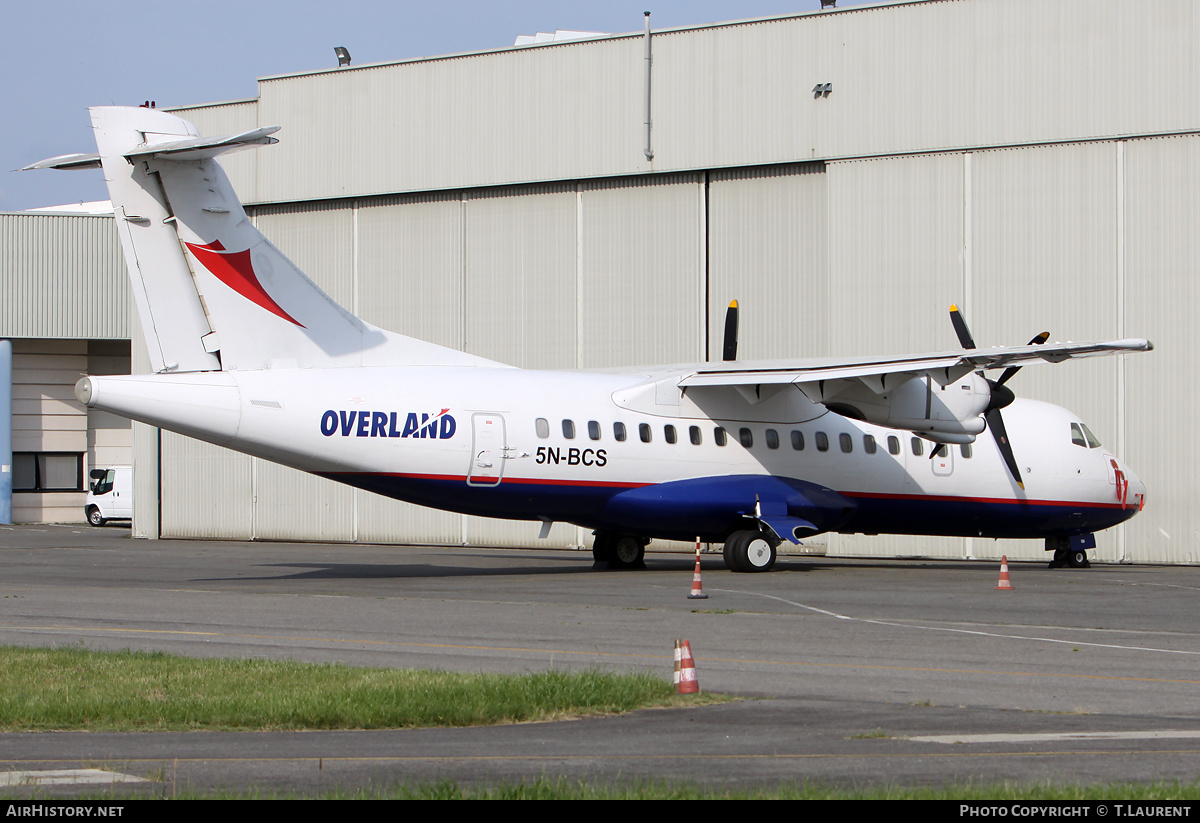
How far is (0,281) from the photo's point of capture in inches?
2154

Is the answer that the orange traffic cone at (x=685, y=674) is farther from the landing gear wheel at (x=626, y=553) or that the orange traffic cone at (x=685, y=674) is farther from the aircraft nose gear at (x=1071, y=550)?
the aircraft nose gear at (x=1071, y=550)

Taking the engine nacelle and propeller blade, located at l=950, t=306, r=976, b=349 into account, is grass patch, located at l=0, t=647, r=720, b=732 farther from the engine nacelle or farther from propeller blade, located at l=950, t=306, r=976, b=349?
propeller blade, located at l=950, t=306, r=976, b=349

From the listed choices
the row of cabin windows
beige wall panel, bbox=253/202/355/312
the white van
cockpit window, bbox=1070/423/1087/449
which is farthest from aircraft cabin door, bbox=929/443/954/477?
the white van

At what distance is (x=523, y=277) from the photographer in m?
38.1

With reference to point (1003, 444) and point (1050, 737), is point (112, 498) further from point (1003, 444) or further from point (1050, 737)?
point (1050, 737)

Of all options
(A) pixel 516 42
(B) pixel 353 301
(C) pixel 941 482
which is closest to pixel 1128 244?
(C) pixel 941 482

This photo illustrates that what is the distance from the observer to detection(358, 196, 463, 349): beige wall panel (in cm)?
3897

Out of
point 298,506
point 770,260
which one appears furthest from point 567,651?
point 298,506

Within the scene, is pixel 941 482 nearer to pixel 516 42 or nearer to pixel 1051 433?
pixel 1051 433

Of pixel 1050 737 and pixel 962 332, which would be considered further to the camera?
pixel 962 332

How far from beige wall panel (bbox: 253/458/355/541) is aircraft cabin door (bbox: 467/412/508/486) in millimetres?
17955

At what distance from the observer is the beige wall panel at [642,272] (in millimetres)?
36188

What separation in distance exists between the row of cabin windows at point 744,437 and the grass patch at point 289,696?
450 inches

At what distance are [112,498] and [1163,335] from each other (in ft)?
132
